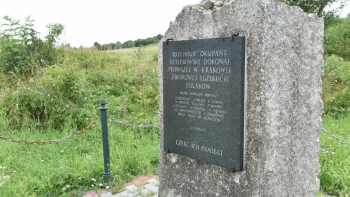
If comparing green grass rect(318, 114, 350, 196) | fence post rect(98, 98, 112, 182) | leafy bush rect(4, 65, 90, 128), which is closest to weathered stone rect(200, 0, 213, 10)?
fence post rect(98, 98, 112, 182)

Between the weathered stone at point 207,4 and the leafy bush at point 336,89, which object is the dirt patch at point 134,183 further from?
the leafy bush at point 336,89

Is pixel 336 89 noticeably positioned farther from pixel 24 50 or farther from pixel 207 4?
pixel 24 50

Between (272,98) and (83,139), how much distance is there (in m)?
3.98

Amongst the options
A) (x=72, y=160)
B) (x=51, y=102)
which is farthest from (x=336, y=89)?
(x=51, y=102)

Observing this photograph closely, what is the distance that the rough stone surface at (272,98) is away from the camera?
2.24 m

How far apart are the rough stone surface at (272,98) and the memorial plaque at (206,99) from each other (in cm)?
8

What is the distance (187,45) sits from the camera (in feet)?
8.95

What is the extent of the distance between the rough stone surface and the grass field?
3.95 ft

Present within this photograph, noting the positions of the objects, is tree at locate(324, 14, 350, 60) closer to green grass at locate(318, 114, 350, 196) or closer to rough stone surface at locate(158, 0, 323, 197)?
green grass at locate(318, 114, 350, 196)

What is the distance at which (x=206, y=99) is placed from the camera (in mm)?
2586

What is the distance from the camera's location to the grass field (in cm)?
364

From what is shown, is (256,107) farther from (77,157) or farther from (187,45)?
(77,157)

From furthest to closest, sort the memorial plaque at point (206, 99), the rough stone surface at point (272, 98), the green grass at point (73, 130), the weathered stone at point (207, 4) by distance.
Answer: the green grass at point (73, 130)
the weathered stone at point (207, 4)
the memorial plaque at point (206, 99)
the rough stone surface at point (272, 98)

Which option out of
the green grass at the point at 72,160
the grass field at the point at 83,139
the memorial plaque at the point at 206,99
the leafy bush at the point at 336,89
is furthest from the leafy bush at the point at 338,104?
the memorial plaque at the point at 206,99
